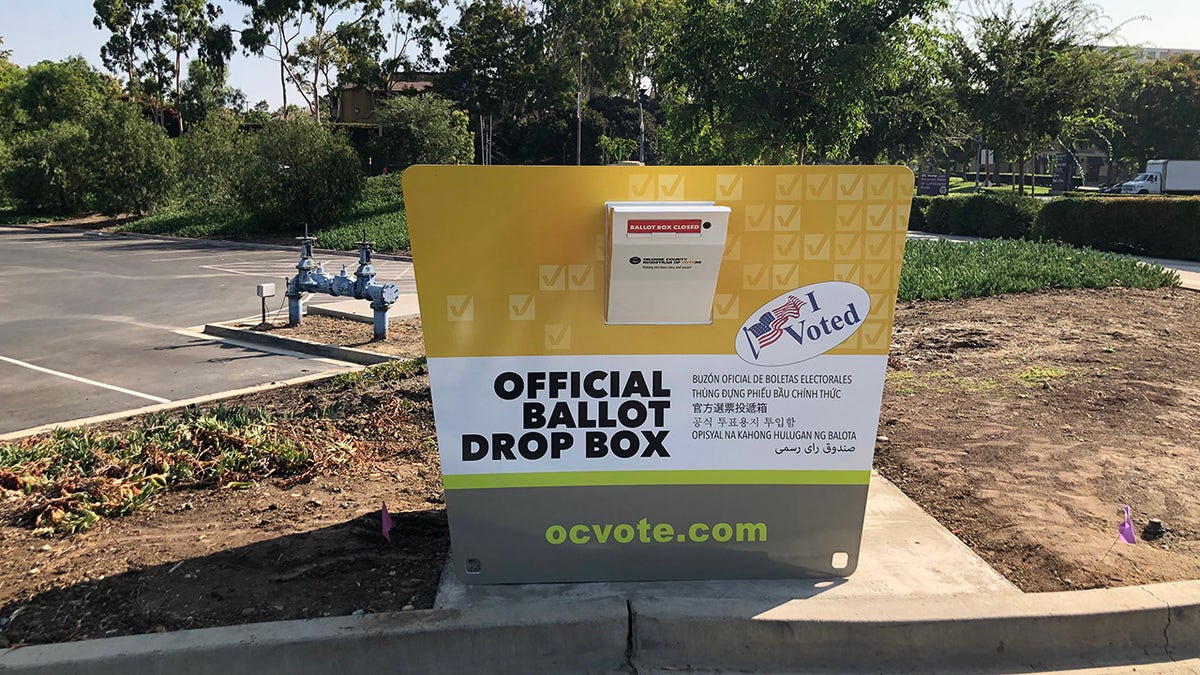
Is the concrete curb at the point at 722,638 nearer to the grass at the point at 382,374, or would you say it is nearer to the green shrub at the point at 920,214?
the grass at the point at 382,374

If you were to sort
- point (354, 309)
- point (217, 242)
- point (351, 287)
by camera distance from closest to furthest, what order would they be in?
point (351, 287)
point (354, 309)
point (217, 242)

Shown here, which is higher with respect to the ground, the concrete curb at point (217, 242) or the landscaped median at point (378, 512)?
the landscaped median at point (378, 512)

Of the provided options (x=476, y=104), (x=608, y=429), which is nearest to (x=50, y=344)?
(x=608, y=429)

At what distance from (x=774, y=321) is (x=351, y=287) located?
8066mm

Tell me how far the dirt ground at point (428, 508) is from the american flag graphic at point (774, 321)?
4.93 ft

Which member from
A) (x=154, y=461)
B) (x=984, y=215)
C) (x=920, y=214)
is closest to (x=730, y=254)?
(x=154, y=461)

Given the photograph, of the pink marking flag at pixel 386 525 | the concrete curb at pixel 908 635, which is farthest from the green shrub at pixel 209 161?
the concrete curb at pixel 908 635

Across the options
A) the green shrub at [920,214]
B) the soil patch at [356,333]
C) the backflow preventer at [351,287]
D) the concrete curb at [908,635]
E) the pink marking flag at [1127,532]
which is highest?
the green shrub at [920,214]

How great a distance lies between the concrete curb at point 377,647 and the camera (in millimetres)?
3057

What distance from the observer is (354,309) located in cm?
1226

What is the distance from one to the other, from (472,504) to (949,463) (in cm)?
303

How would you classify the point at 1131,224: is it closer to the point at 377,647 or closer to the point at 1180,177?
the point at 377,647

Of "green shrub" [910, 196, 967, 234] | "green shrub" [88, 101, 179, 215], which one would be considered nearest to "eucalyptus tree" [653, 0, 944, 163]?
"green shrub" [910, 196, 967, 234]

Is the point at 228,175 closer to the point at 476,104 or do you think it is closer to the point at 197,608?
the point at 476,104
